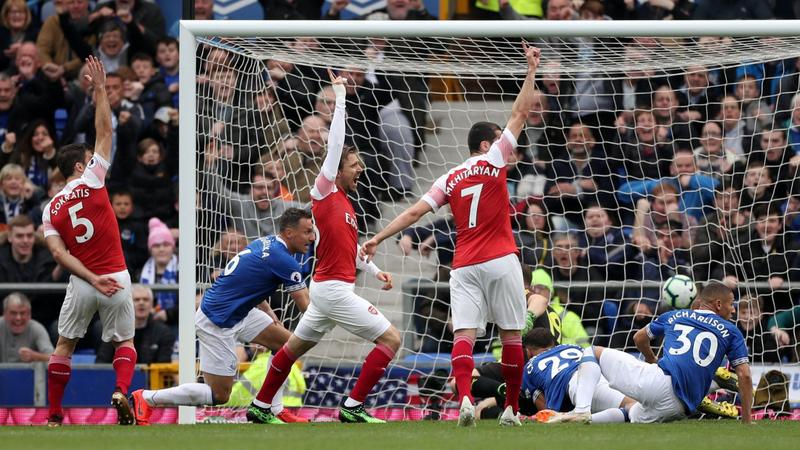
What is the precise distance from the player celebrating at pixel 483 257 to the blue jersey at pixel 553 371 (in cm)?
99

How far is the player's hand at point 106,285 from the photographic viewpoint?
10195mm

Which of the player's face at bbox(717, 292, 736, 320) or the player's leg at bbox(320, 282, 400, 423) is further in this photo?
the player's face at bbox(717, 292, 736, 320)

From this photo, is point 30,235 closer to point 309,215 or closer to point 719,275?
point 309,215

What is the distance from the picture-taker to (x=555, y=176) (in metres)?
14.3

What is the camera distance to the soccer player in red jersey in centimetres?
1021

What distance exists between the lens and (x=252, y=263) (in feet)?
35.4

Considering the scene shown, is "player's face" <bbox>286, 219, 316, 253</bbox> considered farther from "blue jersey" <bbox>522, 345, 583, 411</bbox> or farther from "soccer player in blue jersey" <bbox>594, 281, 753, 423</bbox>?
"soccer player in blue jersey" <bbox>594, 281, 753, 423</bbox>

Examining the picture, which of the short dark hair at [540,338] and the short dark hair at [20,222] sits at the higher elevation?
the short dark hair at [20,222]

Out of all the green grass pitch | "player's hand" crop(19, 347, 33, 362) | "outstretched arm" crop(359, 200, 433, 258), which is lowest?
the green grass pitch

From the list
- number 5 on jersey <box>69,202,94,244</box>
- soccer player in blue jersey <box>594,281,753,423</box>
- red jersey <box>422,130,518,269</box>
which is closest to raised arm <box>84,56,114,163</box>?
number 5 on jersey <box>69,202,94,244</box>

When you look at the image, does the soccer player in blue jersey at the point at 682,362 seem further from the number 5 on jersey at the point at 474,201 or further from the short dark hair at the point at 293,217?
the short dark hair at the point at 293,217

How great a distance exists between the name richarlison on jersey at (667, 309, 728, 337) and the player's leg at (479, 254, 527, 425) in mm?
1391

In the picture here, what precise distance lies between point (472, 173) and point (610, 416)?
94.8 inches

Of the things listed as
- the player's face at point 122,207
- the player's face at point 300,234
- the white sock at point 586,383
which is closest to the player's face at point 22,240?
the player's face at point 122,207
